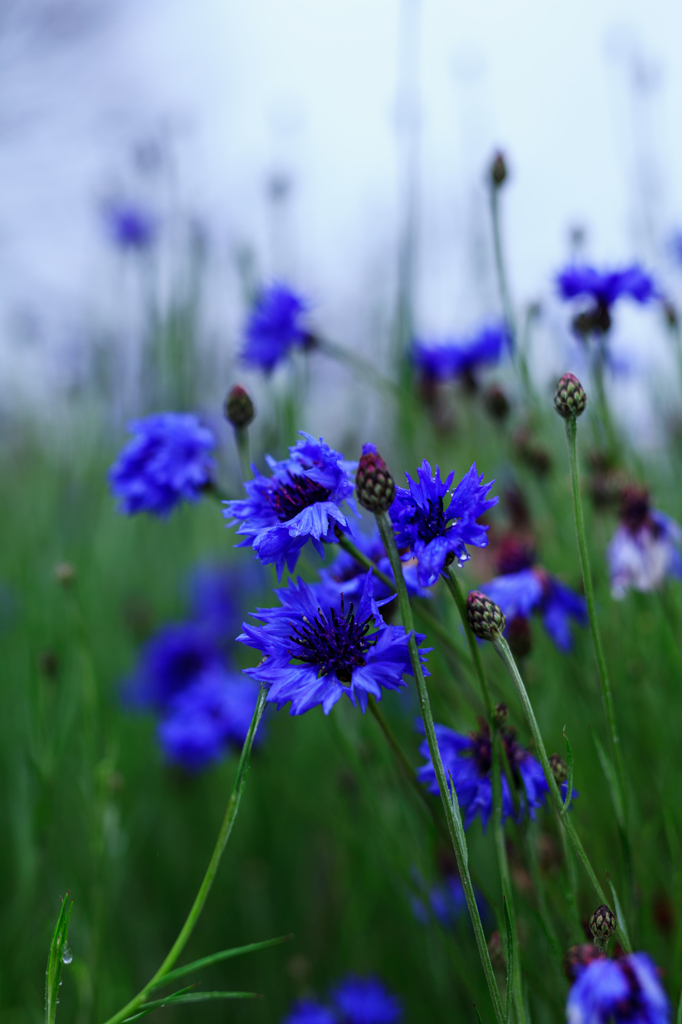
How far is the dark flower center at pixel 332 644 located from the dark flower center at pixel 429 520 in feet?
0.20

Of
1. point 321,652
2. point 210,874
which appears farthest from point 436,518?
point 210,874

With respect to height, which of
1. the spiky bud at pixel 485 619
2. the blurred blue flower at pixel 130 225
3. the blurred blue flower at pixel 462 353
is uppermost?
the blurred blue flower at pixel 130 225

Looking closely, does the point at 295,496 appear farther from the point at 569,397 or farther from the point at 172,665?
the point at 172,665

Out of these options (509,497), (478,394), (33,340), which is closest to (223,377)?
(33,340)

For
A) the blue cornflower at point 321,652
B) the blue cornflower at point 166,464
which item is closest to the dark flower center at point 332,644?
the blue cornflower at point 321,652

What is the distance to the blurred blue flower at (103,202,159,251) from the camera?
212 cm

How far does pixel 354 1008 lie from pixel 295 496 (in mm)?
617

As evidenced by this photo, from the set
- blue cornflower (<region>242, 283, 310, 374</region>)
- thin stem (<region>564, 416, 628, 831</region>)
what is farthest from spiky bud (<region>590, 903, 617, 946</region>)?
blue cornflower (<region>242, 283, 310, 374</region>)

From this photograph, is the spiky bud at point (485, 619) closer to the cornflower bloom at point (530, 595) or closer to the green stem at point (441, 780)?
the green stem at point (441, 780)

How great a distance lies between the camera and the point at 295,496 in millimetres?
489

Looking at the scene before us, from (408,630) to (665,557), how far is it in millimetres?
512

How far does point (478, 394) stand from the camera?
4.18 feet

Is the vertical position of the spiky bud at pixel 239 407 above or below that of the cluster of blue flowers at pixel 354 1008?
above

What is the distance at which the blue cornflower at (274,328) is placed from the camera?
Answer: 1.01 meters
